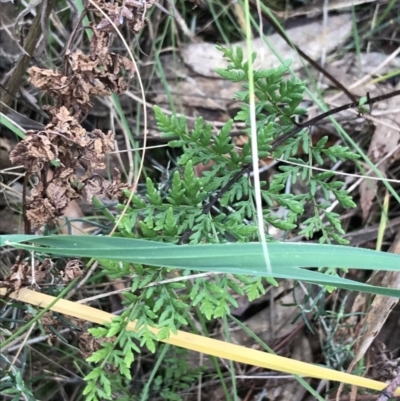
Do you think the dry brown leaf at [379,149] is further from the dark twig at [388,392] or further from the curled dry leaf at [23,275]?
the curled dry leaf at [23,275]

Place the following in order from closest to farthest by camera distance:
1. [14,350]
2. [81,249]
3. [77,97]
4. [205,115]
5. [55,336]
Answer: [81,249], [77,97], [55,336], [14,350], [205,115]

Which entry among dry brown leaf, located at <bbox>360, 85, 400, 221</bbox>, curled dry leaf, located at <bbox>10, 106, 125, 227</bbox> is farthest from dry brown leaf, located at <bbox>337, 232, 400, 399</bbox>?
curled dry leaf, located at <bbox>10, 106, 125, 227</bbox>

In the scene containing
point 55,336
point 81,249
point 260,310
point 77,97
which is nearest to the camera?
point 81,249

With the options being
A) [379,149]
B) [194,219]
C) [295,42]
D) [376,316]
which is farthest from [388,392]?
[295,42]

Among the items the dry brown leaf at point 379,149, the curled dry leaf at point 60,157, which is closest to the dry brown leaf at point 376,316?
the dry brown leaf at point 379,149

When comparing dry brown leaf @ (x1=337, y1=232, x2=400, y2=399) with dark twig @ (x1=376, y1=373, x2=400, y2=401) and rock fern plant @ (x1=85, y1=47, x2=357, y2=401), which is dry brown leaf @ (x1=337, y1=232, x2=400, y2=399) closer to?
dark twig @ (x1=376, y1=373, x2=400, y2=401)

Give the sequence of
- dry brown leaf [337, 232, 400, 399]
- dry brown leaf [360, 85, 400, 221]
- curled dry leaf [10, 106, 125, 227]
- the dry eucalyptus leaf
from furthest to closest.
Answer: the dry eucalyptus leaf → dry brown leaf [360, 85, 400, 221] → dry brown leaf [337, 232, 400, 399] → curled dry leaf [10, 106, 125, 227]

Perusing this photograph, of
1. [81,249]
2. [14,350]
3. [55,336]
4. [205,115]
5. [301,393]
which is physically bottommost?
[301,393]

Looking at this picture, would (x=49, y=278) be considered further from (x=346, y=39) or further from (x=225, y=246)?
(x=346, y=39)

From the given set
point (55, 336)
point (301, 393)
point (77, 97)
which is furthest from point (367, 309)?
point (77, 97)
